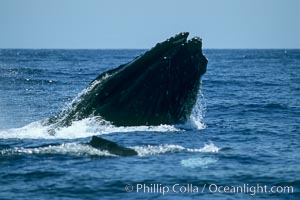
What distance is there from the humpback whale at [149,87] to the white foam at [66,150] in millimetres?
1596

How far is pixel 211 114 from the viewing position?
859 inches

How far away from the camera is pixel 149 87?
13930mm

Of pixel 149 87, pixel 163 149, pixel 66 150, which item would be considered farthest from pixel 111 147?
pixel 149 87

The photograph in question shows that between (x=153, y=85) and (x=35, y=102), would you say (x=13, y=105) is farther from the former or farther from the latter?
(x=153, y=85)

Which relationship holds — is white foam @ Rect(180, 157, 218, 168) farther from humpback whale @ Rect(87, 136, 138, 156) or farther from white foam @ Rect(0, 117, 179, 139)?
white foam @ Rect(0, 117, 179, 139)

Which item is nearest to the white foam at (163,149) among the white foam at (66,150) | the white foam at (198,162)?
the white foam at (198,162)

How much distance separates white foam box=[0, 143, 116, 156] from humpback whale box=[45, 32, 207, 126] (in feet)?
5.24

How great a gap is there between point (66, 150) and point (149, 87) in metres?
2.89

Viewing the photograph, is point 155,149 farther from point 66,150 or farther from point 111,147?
point 66,150

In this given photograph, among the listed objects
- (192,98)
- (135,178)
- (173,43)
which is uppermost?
(173,43)

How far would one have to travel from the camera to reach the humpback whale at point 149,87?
45.5 ft

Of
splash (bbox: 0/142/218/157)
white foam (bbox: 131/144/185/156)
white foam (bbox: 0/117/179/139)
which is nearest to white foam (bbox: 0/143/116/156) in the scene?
splash (bbox: 0/142/218/157)

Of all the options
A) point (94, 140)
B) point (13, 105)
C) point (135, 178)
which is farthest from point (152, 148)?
point (13, 105)

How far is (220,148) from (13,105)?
14.7 meters
